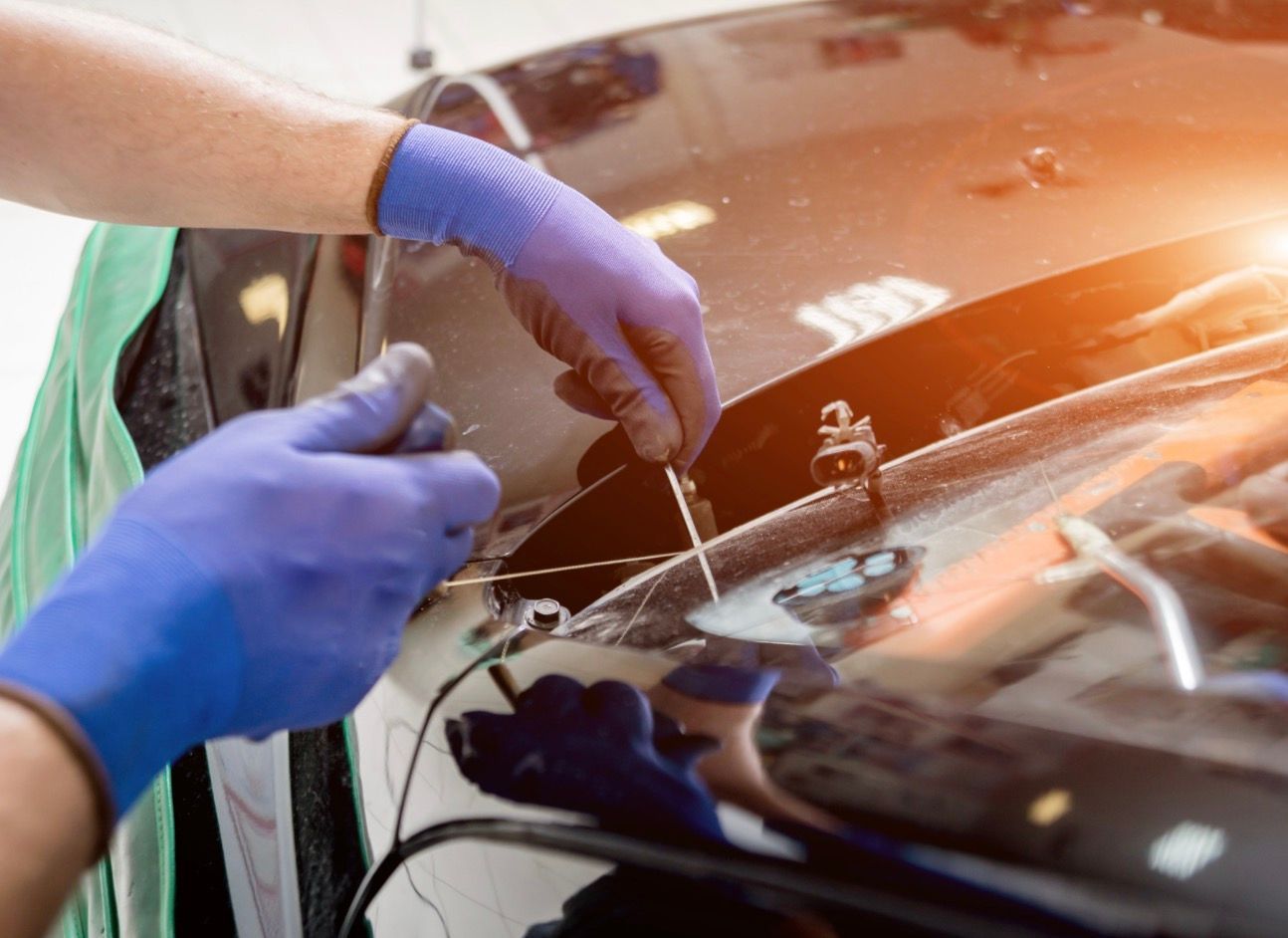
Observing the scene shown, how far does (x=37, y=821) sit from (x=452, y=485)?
1.01 ft

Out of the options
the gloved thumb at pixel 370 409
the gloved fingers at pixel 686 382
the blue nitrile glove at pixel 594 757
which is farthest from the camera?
the gloved fingers at pixel 686 382

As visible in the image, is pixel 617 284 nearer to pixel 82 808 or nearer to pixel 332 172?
pixel 332 172

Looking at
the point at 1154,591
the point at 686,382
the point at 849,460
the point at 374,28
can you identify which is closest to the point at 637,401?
the point at 686,382

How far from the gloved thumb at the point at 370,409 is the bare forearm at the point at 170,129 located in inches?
16.7

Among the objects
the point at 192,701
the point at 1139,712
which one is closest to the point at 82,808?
the point at 192,701

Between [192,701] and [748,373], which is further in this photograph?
[748,373]

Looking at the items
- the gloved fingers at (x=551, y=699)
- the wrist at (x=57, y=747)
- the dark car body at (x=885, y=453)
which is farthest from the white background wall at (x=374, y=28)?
the wrist at (x=57, y=747)

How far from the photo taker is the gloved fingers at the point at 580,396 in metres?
1.00

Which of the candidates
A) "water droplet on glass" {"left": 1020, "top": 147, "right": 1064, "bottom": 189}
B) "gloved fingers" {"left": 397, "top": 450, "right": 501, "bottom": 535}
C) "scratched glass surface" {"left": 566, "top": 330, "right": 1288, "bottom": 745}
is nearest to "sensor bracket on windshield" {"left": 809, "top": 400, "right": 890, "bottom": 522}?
A: "scratched glass surface" {"left": 566, "top": 330, "right": 1288, "bottom": 745}

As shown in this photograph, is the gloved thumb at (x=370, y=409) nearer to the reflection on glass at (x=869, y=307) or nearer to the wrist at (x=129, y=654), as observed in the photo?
the wrist at (x=129, y=654)

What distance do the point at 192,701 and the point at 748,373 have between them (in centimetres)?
56

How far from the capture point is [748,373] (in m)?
1.01

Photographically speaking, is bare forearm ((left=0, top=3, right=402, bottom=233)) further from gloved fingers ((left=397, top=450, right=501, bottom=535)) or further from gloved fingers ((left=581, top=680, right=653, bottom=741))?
gloved fingers ((left=581, top=680, right=653, bottom=741))

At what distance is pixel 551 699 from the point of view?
710 mm
